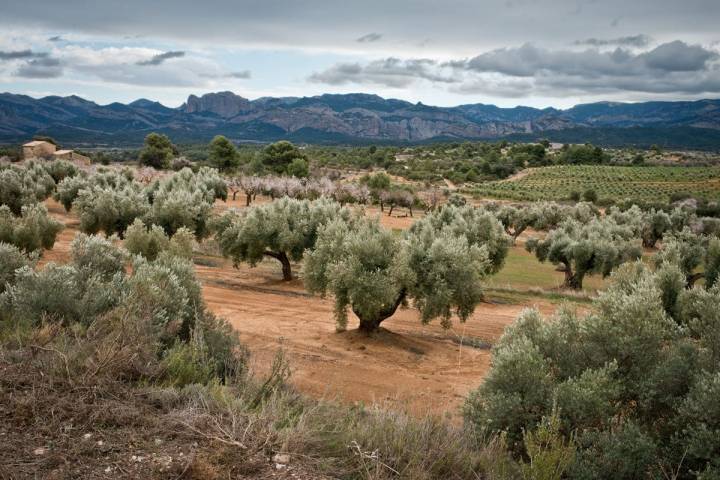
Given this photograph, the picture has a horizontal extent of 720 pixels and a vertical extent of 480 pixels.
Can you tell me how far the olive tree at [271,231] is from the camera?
30.2 meters

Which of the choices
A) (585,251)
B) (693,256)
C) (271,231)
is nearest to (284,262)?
(271,231)

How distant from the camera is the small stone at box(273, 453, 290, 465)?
6.04 metres

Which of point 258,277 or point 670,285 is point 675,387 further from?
point 258,277

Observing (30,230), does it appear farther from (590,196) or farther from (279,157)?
(590,196)

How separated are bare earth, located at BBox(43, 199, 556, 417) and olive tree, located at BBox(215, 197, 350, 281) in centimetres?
197

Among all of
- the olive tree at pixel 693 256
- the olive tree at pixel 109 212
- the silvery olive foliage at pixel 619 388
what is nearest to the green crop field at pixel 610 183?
the olive tree at pixel 693 256

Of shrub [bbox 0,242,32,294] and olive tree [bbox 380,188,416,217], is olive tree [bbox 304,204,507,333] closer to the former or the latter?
shrub [bbox 0,242,32,294]

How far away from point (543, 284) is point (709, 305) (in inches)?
1123

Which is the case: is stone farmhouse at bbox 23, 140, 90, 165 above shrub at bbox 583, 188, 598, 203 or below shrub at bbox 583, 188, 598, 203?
above

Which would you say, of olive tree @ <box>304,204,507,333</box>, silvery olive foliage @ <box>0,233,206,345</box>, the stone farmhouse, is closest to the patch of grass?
olive tree @ <box>304,204,507,333</box>

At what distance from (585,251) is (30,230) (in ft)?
105

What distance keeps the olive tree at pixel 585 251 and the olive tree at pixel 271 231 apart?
1582cm

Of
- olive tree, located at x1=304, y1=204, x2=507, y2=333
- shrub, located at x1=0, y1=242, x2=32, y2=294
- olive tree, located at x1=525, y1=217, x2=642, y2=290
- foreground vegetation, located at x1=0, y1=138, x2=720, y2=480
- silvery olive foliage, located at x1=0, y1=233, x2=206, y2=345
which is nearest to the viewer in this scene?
foreground vegetation, located at x1=0, y1=138, x2=720, y2=480

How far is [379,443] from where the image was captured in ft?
22.0
